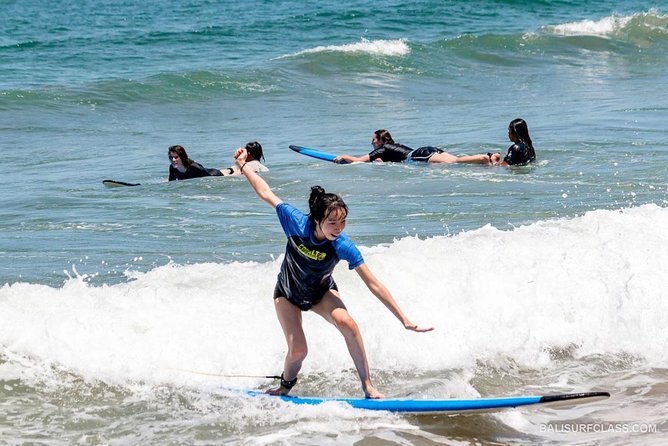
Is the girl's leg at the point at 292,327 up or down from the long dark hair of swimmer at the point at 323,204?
down

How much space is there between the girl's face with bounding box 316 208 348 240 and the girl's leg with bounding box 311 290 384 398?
555 millimetres

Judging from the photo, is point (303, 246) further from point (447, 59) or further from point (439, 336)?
point (447, 59)

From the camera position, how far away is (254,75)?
26.3 metres

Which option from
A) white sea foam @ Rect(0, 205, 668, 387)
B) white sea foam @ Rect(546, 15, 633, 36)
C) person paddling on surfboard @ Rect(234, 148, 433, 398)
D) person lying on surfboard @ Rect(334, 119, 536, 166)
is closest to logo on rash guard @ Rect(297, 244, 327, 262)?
person paddling on surfboard @ Rect(234, 148, 433, 398)

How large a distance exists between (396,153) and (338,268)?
6722 mm

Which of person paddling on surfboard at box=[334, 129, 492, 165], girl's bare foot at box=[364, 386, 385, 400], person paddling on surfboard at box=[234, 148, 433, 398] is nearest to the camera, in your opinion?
person paddling on surfboard at box=[234, 148, 433, 398]

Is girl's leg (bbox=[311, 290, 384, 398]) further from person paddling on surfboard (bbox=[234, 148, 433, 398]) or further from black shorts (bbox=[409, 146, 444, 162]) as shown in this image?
black shorts (bbox=[409, 146, 444, 162])

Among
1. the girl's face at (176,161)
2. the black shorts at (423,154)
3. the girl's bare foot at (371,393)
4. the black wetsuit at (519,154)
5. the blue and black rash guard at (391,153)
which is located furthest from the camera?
the blue and black rash guard at (391,153)

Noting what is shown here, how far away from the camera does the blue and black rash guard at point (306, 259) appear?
6.52 metres

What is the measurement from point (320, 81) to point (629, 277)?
18.1 metres

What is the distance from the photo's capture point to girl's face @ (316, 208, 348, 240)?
6256 mm

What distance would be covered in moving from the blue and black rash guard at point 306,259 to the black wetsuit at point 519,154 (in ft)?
29.0

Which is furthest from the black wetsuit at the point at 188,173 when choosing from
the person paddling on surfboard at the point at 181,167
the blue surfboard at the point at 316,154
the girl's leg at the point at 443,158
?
the girl's leg at the point at 443,158

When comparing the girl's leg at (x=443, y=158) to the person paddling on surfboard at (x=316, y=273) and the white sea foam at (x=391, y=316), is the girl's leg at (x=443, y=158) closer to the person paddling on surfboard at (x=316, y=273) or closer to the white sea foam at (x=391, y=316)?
the white sea foam at (x=391, y=316)
